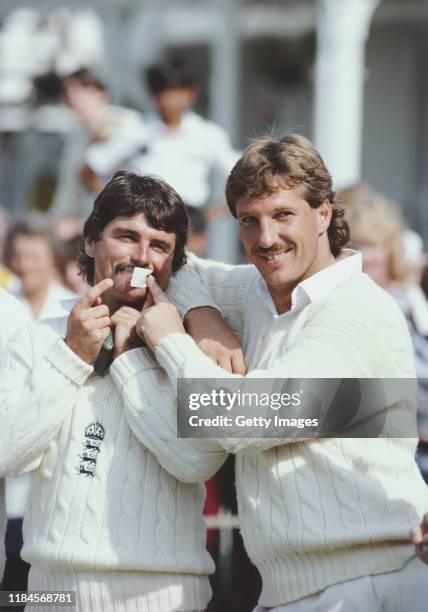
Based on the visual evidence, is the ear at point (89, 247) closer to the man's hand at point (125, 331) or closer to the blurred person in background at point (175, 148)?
the man's hand at point (125, 331)

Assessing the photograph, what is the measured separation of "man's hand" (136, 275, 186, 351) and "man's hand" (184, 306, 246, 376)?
0.21ft

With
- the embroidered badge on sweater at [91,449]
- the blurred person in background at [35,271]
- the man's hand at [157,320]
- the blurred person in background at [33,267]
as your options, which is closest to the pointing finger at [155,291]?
the man's hand at [157,320]

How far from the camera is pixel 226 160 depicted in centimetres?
730

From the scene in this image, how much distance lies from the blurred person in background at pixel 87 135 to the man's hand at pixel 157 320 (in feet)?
13.2

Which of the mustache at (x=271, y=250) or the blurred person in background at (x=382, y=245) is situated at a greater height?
Result: the blurred person in background at (x=382, y=245)

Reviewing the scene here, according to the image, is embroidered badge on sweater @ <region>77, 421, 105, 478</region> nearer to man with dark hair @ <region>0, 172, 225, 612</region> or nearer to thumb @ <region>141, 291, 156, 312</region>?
man with dark hair @ <region>0, 172, 225, 612</region>

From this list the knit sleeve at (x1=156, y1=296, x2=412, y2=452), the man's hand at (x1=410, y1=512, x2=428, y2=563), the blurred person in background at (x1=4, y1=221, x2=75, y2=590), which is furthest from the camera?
the blurred person in background at (x1=4, y1=221, x2=75, y2=590)

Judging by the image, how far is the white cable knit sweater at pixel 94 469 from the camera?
121 inches

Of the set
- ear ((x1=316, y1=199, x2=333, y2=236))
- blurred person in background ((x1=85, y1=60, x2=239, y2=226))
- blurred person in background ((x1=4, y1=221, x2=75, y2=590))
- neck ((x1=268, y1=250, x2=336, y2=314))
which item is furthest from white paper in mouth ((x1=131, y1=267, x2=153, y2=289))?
blurred person in background ((x1=85, y1=60, x2=239, y2=226))

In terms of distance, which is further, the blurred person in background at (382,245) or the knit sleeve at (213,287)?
the blurred person in background at (382,245)

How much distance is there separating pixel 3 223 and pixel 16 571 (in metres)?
4.49

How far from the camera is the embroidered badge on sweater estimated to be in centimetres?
310

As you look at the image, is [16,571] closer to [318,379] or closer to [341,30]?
[318,379]

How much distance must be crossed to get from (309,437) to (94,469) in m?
0.56
